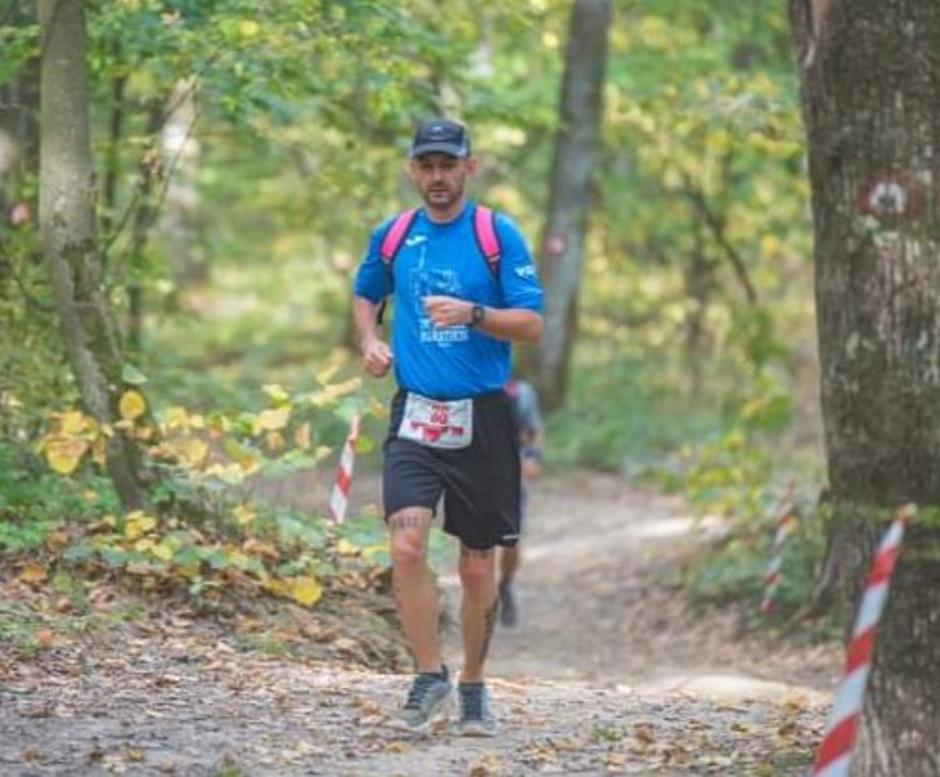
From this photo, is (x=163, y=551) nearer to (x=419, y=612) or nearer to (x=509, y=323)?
(x=419, y=612)

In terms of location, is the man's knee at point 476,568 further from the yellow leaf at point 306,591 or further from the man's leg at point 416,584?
the yellow leaf at point 306,591

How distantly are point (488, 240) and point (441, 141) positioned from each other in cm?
41

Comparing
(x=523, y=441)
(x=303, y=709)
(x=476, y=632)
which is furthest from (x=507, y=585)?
(x=476, y=632)

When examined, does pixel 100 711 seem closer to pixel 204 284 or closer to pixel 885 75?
pixel 885 75

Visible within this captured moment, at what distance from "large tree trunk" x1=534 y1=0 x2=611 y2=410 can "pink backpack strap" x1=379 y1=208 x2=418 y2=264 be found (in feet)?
47.7

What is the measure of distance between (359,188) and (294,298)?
20.4 metres

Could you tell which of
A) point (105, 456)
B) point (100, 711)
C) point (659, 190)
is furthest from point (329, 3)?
point (659, 190)

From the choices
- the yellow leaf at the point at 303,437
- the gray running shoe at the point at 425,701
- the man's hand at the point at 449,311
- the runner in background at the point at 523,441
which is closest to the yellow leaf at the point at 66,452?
the yellow leaf at the point at 303,437

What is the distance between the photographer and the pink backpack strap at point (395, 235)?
24.6 ft

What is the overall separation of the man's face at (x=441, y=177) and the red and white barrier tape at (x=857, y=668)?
2373 millimetres

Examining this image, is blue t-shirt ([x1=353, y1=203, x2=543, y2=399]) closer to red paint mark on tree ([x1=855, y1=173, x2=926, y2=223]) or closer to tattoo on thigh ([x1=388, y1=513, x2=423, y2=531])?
tattoo on thigh ([x1=388, y1=513, x2=423, y2=531])

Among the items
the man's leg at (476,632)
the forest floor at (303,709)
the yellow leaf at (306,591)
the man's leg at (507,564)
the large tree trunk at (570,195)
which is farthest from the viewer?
the large tree trunk at (570,195)

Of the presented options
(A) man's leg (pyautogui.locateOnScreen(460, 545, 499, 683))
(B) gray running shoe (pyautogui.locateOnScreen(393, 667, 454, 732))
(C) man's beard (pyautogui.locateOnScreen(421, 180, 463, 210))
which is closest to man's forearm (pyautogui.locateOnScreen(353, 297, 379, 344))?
(C) man's beard (pyautogui.locateOnScreen(421, 180, 463, 210))

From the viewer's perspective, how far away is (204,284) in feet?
130
